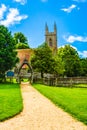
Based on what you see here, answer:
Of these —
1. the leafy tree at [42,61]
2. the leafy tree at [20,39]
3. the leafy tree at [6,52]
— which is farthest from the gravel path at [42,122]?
the leafy tree at [20,39]

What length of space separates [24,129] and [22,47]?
105 metres

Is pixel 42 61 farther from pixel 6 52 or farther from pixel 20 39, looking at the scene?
pixel 20 39

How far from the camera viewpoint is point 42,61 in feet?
199

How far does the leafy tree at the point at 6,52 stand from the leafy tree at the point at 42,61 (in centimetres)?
516

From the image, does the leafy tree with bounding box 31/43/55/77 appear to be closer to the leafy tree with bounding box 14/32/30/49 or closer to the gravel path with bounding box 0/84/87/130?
the gravel path with bounding box 0/84/87/130

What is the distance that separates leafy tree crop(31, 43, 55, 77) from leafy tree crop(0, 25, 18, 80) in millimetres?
5160

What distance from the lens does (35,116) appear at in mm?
15438

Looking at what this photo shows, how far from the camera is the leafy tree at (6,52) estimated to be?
5533cm

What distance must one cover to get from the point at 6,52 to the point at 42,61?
26.6 feet

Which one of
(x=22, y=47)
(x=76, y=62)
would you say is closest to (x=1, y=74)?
(x=76, y=62)

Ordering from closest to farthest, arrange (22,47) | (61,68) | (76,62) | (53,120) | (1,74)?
(53,120)
(1,74)
(61,68)
(76,62)
(22,47)

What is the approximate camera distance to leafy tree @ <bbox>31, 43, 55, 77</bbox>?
200 feet

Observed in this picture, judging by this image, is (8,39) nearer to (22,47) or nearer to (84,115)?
(84,115)

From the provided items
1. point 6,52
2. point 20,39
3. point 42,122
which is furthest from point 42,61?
point 20,39
